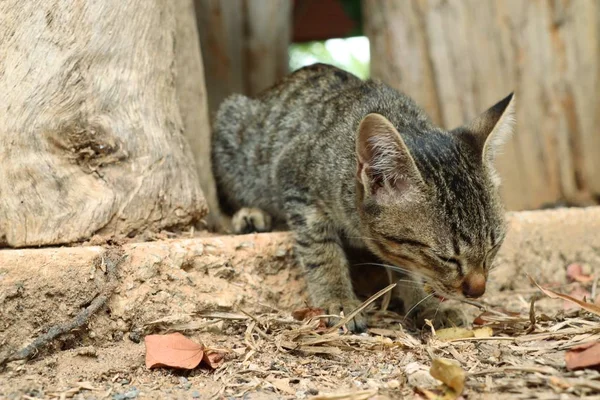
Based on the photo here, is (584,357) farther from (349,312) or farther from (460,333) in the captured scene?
(349,312)

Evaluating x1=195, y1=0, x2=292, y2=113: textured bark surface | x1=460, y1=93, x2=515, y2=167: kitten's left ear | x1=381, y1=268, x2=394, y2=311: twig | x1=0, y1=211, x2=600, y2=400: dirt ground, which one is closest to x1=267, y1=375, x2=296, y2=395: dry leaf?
x1=0, y1=211, x2=600, y2=400: dirt ground

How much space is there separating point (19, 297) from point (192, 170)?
4.34 ft

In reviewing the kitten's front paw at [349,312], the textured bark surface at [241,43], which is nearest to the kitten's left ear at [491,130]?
the kitten's front paw at [349,312]

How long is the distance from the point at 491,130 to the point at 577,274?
5.06 ft

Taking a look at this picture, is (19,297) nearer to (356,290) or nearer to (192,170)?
(192,170)

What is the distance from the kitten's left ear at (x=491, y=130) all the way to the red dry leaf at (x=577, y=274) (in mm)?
1304

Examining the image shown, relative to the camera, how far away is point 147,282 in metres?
3.21

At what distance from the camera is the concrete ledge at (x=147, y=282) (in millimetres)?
2926

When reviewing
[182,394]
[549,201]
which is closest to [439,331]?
[182,394]

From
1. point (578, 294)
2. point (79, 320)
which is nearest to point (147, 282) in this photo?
point (79, 320)

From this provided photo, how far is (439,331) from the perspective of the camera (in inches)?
130

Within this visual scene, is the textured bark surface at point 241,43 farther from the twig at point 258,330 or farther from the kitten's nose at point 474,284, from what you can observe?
the kitten's nose at point 474,284

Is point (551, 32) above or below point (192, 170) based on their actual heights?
above

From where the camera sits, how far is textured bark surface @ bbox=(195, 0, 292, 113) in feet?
22.4
